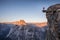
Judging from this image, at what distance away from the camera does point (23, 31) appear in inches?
236

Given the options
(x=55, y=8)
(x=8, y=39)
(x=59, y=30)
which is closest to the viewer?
(x=59, y=30)

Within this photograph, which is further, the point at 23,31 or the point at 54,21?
the point at 23,31

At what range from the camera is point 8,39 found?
5812 millimetres

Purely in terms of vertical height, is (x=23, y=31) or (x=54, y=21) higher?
(x=54, y=21)

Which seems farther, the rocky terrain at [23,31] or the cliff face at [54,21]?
the rocky terrain at [23,31]

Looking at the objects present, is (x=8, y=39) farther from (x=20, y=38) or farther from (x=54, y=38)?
(x=54, y=38)

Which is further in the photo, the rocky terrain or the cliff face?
the rocky terrain

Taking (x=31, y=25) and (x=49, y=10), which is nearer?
(x=49, y=10)

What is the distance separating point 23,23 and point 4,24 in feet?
2.66

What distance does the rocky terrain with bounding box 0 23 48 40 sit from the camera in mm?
5867

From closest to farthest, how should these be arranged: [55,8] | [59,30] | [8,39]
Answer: [59,30], [55,8], [8,39]

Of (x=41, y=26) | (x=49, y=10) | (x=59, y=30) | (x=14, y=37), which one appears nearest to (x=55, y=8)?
(x=49, y=10)

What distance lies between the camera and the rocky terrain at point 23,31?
5867 mm

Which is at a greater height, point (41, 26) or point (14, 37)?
point (41, 26)
